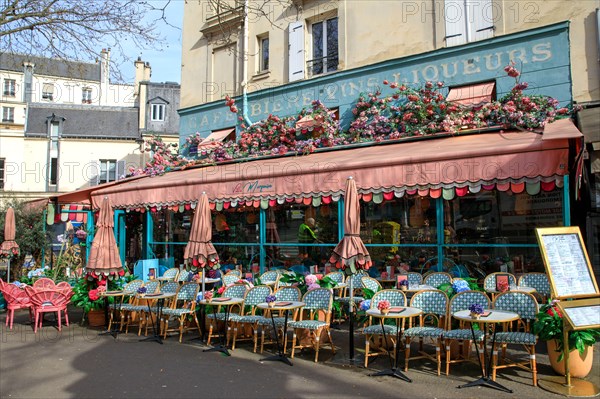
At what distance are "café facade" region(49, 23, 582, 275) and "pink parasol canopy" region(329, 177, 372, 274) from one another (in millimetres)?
1584

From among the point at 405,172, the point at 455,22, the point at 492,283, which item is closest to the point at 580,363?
the point at 492,283

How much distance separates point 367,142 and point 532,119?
3540 mm

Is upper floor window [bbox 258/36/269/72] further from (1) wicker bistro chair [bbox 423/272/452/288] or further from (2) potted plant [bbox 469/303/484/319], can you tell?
(2) potted plant [bbox 469/303/484/319]

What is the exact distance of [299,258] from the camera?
460 inches

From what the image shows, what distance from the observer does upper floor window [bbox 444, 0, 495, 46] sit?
34.0ft

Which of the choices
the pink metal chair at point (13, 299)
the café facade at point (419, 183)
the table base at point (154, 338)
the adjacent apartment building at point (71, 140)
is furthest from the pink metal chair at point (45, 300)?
the adjacent apartment building at point (71, 140)

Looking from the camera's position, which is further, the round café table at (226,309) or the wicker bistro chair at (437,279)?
the wicker bistro chair at (437,279)

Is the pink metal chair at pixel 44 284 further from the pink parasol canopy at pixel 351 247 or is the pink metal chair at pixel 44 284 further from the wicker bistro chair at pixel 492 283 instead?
the wicker bistro chair at pixel 492 283

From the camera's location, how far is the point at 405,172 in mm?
7883

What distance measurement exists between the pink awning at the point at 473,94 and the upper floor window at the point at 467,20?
1.07 m

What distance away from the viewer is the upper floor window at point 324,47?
1300 cm

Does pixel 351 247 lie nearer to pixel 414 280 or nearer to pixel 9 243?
pixel 414 280

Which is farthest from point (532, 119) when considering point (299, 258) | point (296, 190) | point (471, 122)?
point (299, 258)

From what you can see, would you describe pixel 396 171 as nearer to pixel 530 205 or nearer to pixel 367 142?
pixel 367 142
